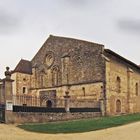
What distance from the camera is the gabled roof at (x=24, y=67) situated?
159ft

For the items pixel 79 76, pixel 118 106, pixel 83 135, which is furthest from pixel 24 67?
pixel 83 135

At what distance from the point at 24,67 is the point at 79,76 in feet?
34.6

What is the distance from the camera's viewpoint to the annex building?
128 ft

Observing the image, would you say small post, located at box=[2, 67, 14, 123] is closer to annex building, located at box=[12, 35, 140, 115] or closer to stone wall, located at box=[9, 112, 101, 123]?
stone wall, located at box=[9, 112, 101, 123]

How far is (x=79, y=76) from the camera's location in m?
41.6

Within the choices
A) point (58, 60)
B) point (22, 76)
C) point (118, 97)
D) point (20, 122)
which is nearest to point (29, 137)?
point (20, 122)

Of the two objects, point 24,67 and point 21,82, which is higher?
point 24,67

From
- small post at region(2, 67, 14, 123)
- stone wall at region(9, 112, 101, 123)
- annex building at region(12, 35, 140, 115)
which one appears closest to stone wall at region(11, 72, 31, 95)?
annex building at region(12, 35, 140, 115)

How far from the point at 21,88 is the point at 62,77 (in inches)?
285

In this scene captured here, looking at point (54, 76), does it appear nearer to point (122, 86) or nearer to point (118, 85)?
point (118, 85)

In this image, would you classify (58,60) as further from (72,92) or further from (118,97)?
(118,97)

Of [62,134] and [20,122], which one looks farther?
[20,122]

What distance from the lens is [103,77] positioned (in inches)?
1519

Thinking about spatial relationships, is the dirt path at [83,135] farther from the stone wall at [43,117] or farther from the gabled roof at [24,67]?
the gabled roof at [24,67]
